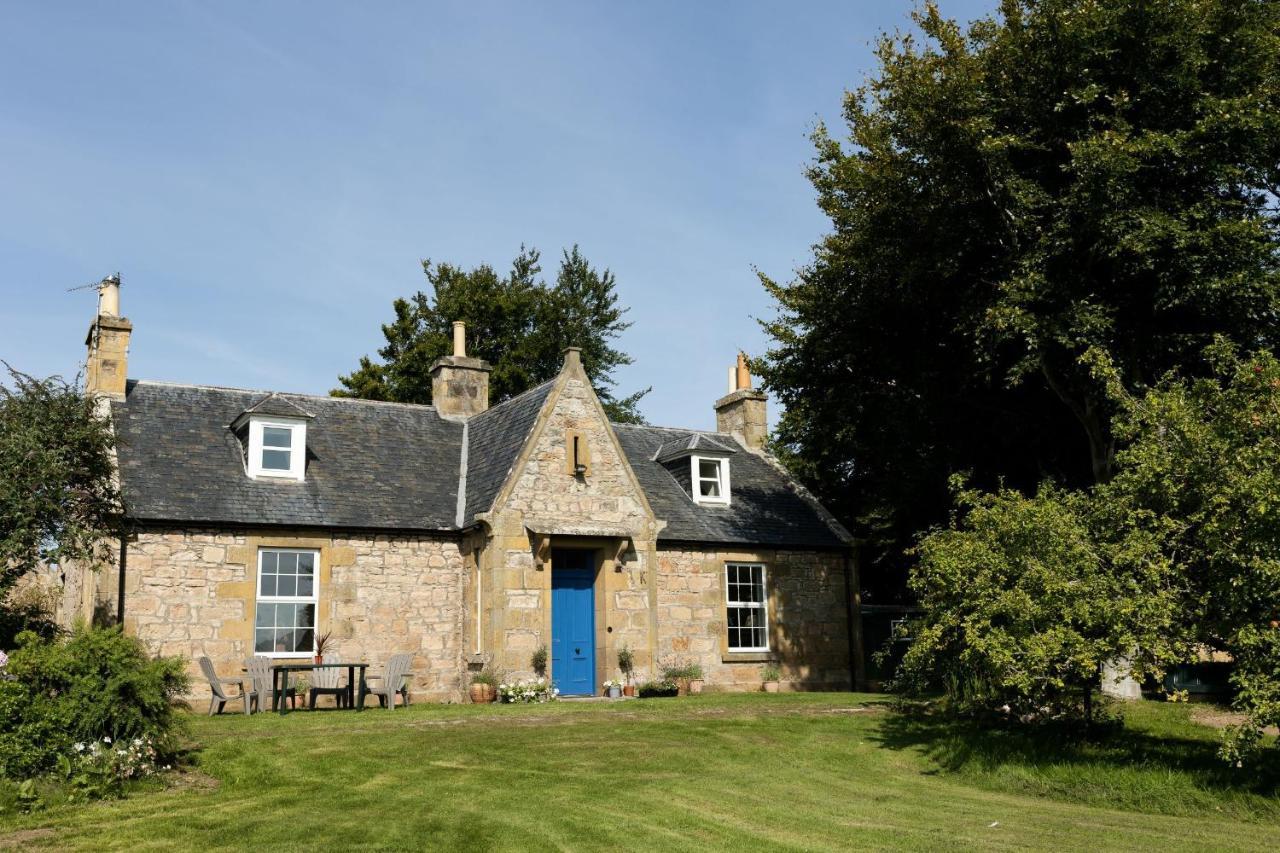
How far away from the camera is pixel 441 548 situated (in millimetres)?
23156

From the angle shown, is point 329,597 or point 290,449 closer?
point 329,597

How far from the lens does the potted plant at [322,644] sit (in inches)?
832

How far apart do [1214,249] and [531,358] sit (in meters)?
29.1

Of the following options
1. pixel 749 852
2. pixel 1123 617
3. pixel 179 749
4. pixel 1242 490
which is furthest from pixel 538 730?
pixel 1242 490

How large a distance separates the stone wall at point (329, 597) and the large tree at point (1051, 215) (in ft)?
32.4

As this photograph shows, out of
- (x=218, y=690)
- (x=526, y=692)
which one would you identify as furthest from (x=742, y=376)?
(x=218, y=690)

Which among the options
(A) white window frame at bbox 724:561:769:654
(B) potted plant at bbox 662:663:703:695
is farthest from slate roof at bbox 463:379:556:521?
(A) white window frame at bbox 724:561:769:654

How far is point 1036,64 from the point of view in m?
19.9

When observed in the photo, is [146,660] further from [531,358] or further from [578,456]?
[531,358]

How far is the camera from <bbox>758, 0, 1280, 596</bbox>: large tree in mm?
18719

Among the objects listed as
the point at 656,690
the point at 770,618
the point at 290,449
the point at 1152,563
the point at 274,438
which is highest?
the point at 274,438

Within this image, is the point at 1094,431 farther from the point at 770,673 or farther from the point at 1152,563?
the point at 770,673

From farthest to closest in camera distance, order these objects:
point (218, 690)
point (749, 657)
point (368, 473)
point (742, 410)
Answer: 1. point (742, 410)
2. point (749, 657)
3. point (368, 473)
4. point (218, 690)

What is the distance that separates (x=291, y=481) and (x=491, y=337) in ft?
74.1
